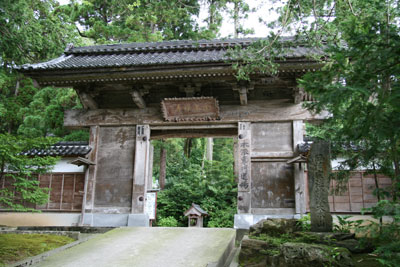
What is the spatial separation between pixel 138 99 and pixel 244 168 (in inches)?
151

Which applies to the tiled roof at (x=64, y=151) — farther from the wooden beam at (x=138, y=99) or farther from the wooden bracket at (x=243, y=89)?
the wooden bracket at (x=243, y=89)

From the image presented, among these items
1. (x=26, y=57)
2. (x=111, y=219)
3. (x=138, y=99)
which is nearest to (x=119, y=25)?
(x=26, y=57)

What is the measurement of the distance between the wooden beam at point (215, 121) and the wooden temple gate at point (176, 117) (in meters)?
0.03

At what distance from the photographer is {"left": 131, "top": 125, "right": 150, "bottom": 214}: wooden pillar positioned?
9.76 meters

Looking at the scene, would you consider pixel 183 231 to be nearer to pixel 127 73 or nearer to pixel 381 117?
pixel 127 73

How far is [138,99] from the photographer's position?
10016 mm

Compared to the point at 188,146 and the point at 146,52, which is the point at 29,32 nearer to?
the point at 146,52

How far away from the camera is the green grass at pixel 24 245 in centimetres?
547

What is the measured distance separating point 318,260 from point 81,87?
8.60 metres

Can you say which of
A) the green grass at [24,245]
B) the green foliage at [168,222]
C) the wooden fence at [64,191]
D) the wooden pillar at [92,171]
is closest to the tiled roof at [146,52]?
the wooden pillar at [92,171]

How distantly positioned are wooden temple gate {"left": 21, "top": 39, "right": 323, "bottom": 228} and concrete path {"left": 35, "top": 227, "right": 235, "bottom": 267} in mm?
2191

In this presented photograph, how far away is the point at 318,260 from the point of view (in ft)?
13.0

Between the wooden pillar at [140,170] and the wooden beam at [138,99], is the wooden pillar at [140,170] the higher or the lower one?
the lower one

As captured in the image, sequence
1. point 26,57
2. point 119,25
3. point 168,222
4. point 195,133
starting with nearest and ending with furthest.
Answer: point 26,57, point 195,133, point 168,222, point 119,25
